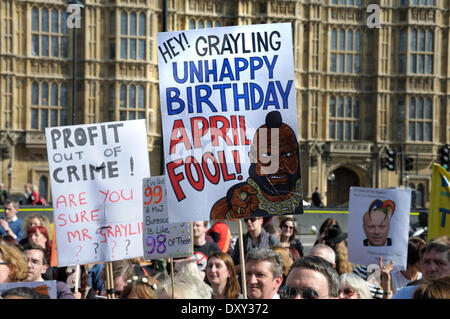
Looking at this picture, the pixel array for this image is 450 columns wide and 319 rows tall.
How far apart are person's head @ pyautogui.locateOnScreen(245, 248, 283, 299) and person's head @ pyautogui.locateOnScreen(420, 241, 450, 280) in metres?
0.92

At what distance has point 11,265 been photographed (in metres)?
4.83

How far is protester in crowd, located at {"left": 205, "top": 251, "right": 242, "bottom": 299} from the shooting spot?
5.36 meters

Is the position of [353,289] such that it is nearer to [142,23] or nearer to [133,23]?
[133,23]

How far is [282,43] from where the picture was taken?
17.7ft

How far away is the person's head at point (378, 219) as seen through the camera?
660cm

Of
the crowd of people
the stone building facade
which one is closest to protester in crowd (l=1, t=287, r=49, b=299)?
the crowd of people

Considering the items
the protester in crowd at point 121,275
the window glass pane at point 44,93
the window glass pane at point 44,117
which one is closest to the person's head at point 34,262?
the protester in crowd at point 121,275

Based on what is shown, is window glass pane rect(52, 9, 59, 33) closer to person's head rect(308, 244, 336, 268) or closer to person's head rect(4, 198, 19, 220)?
person's head rect(4, 198, 19, 220)

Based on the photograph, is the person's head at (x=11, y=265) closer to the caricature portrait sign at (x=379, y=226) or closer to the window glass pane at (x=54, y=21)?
the caricature portrait sign at (x=379, y=226)

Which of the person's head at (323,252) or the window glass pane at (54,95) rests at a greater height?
the window glass pane at (54,95)

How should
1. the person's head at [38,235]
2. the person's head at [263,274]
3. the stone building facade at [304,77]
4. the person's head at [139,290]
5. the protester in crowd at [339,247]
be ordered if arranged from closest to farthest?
the person's head at [263,274]
the person's head at [139,290]
the protester in crowd at [339,247]
the person's head at [38,235]
the stone building facade at [304,77]

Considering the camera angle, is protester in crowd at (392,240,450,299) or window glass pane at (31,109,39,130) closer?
protester in crowd at (392,240,450,299)

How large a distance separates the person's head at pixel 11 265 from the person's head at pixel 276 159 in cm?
159

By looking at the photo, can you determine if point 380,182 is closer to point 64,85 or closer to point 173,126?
point 64,85
